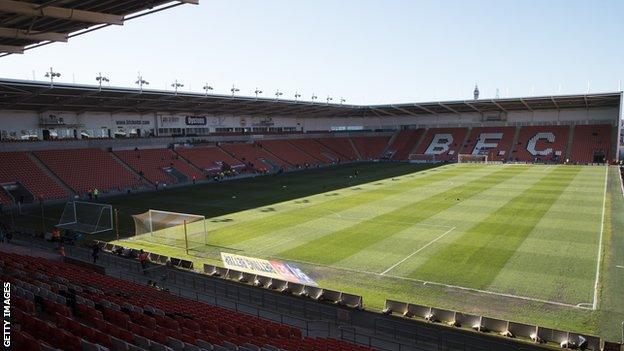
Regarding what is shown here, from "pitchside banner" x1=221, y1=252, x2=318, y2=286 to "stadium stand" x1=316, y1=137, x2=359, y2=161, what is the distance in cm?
6160

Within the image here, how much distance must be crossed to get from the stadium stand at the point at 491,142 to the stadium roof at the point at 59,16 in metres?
67.9

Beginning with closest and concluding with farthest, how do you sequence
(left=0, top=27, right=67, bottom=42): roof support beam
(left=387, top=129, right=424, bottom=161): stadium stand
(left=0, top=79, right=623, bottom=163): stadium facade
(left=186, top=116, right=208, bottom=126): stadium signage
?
(left=0, top=27, right=67, bottom=42): roof support beam
(left=0, top=79, right=623, bottom=163): stadium facade
(left=186, top=116, right=208, bottom=126): stadium signage
(left=387, top=129, right=424, bottom=161): stadium stand

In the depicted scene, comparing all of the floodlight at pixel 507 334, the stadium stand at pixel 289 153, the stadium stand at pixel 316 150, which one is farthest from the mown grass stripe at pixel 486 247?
the stadium stand at pixel 316 150

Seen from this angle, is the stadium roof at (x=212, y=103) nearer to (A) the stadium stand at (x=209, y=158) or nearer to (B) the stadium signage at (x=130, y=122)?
(B) the stadium signage at (x=130, y=122)

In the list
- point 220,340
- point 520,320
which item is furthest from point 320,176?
point 220,340

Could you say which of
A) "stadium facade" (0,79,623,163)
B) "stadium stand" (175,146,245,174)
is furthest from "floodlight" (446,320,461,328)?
"stadium stand" (175,146,245,174)

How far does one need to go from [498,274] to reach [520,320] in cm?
446

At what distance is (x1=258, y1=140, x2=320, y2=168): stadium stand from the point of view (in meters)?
72.4

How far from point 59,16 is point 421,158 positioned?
231 feet

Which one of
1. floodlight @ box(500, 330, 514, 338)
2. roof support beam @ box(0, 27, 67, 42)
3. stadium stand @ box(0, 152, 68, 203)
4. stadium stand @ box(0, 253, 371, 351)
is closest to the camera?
stadium stand @ box(0, 253, 371, 351)

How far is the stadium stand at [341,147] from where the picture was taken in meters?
83.5

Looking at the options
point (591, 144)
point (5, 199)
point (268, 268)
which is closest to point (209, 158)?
point (5, 199)

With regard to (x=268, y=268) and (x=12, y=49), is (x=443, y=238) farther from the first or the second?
(x=12, y=49)

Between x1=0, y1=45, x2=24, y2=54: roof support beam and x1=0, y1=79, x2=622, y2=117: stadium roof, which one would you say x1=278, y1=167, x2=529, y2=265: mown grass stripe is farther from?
x1=0, y1=79, x2=622, y2=117: stadium roof
